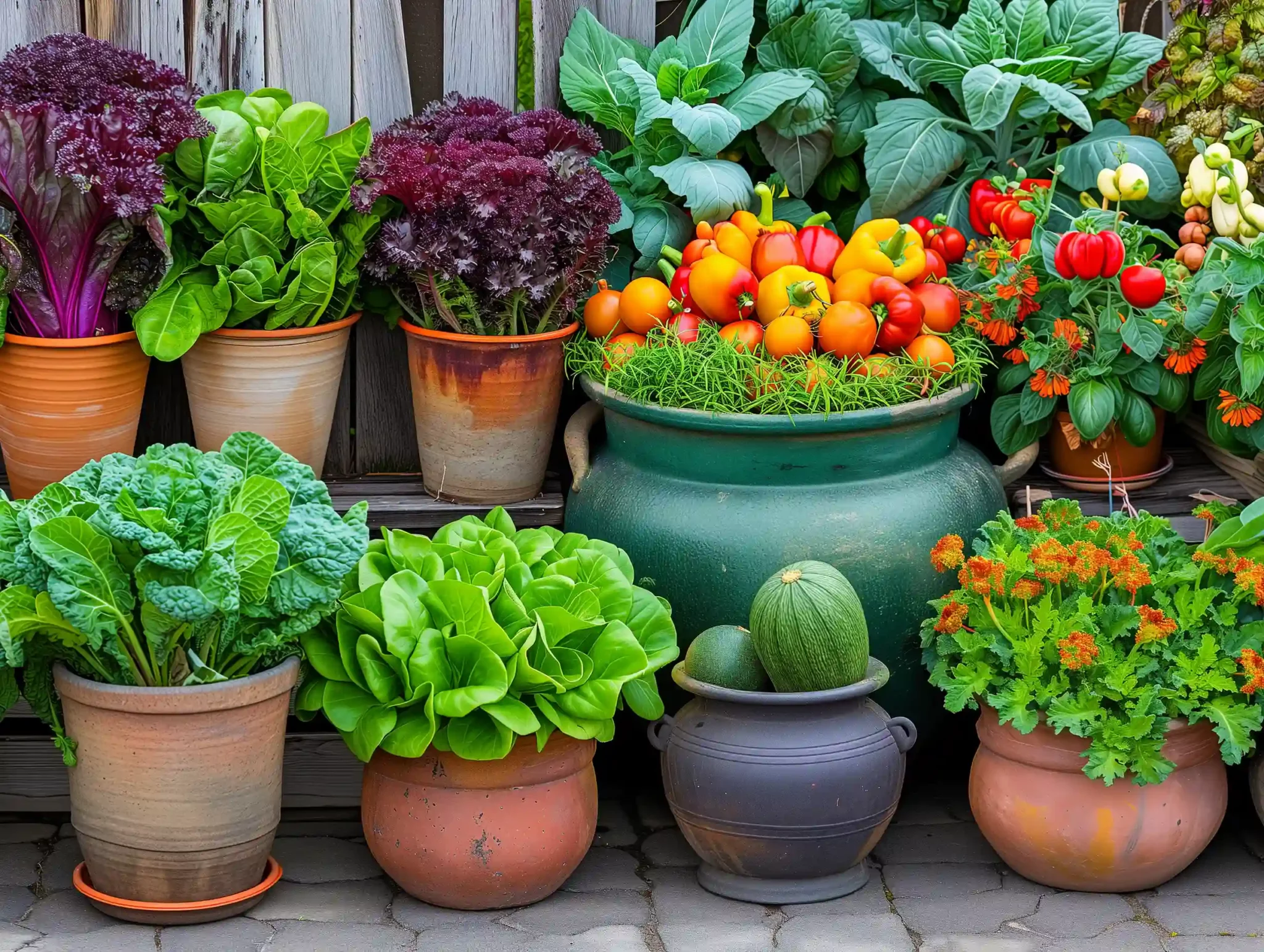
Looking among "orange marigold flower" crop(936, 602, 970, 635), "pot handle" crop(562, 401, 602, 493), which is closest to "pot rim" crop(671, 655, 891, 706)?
"orange marigold flower" crop(936, 602, 970, 635)

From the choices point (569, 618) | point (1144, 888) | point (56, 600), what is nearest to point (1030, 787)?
point (1144, 888)

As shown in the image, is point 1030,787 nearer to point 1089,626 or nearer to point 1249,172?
point 1089,626

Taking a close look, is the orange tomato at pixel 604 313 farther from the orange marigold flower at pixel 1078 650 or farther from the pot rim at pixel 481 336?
the orange marigold flower at pixel 1078 650

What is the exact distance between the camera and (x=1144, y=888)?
118 inches

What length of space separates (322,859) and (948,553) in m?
1.46

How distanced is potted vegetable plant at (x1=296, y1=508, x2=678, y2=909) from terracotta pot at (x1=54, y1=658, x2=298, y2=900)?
0.17m

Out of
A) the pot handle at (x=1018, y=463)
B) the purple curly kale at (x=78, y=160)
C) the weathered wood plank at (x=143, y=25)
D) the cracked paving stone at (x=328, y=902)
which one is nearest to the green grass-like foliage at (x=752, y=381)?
the pot handle at (x=1018, y=463)

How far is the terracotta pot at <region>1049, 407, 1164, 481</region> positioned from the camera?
11.4ft

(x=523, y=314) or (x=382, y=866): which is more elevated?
(x=523, y=314)

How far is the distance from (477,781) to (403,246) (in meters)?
1.16

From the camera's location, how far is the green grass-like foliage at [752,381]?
10.2 feet

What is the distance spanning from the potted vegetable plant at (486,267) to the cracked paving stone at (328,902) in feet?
2.97

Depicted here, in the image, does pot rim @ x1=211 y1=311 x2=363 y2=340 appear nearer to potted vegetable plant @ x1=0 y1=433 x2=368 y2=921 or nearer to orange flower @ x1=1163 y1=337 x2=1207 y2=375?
potted vegetable plant @ x1=0 y1=433 x2=368 y2=921

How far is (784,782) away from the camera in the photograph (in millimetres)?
2822
